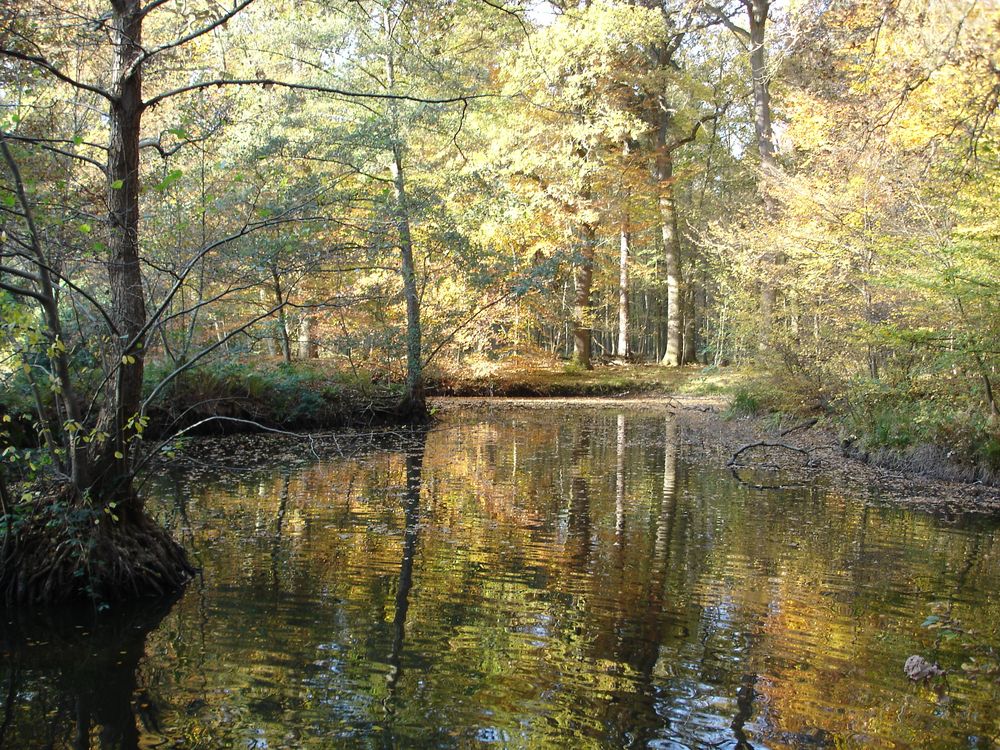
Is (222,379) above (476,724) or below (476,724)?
above

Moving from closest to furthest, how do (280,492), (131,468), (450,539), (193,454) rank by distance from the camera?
(131,468)
(450,539)
(280,492)
(193,454)

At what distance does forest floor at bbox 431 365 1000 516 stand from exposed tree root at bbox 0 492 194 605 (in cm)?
784

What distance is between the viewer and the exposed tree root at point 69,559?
5.12 m

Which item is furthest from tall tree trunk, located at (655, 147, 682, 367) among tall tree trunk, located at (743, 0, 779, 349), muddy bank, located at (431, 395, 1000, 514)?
muddy bank, located at (431, 395, 1000, 514)

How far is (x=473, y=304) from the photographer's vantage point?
18.6m

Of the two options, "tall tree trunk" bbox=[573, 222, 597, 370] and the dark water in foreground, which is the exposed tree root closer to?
the dark water in foreground

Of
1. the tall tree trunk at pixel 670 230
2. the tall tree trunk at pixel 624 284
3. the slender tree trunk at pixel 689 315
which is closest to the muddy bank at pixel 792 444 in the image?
the tall tree trunk at pixel 624 284

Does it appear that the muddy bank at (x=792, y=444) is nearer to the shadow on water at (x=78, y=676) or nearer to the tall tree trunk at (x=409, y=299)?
the tall tree trunk at (x=409, y=299)

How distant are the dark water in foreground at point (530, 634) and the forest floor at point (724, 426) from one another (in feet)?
5.07

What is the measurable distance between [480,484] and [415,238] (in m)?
8.49

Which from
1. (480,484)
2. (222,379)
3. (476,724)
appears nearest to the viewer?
(476,724)

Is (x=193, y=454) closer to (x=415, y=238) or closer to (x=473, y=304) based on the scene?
(x=415, y=238)

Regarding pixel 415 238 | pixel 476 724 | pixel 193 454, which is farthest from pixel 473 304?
pixel 476 724

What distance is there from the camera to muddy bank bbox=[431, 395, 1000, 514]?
373 inches
